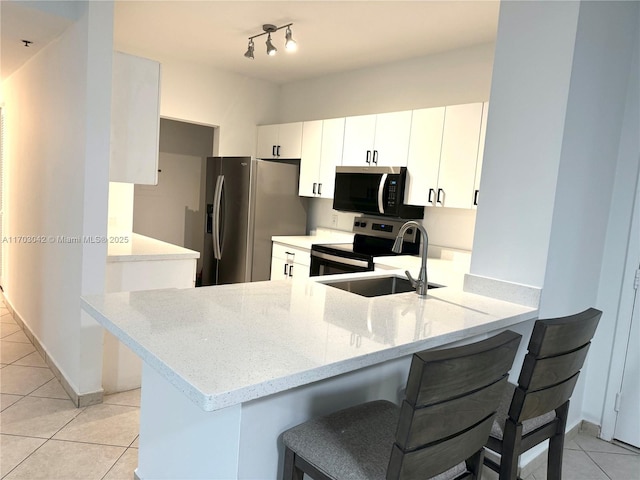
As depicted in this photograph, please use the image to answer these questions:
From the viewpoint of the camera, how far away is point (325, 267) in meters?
3.86

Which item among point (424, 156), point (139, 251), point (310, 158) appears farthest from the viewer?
point (310, 158)

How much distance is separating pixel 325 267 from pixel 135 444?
1.99 metres

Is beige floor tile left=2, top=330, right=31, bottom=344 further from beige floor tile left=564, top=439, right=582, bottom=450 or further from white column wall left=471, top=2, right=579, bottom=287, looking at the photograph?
beige floor tile left=564, top=439, right=582, bottom=450

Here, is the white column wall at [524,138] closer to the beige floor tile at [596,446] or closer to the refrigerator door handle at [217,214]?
the beige floor tile at [596,446]

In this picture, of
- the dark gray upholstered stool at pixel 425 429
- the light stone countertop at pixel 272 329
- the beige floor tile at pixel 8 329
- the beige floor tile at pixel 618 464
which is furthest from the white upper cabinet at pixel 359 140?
the beige floor tile at pixel 8 329

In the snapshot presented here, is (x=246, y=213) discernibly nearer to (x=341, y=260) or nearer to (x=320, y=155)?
(x=320, y=155)

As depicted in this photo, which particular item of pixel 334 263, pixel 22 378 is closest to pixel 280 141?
pixel 334 263

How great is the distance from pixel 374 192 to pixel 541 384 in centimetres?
259

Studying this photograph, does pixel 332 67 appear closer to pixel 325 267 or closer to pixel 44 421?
pixel 325 267

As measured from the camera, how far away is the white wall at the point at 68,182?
2473 millimetres

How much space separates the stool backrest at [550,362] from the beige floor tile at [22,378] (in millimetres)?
2787

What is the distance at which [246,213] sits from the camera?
446 cm

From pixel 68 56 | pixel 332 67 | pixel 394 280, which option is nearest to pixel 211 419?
pixel 394 280

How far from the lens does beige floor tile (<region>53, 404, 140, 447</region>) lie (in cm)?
234
